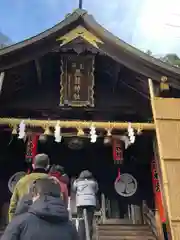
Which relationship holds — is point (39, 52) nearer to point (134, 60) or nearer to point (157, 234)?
point (134, 60)

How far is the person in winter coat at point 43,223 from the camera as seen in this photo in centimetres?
300

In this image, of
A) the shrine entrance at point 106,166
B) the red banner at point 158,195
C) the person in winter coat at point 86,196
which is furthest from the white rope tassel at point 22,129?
the red banner at point 158,195

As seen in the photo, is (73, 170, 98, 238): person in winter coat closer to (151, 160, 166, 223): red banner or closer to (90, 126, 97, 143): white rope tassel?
(90, 126, 97, 143): white rope tassel

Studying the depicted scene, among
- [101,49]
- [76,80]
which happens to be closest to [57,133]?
[76,80]

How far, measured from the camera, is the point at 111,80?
32.8ft

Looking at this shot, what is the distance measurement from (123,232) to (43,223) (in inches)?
243

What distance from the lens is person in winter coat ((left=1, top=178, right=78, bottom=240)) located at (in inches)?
118

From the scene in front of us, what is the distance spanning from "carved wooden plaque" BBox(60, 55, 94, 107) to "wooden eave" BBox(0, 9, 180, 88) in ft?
2.04

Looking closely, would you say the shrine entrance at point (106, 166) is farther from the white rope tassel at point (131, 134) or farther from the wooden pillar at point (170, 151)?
the wooden pillar at point (170, 151)

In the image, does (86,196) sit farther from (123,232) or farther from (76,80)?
(76,80)

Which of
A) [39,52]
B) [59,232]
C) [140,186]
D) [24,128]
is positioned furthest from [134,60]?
[59,232]

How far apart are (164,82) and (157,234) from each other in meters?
3.81

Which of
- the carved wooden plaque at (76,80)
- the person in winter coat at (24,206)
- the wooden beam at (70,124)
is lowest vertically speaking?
the person in winter coat at (24,206)

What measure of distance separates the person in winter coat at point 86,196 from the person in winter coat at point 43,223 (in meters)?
4.26
